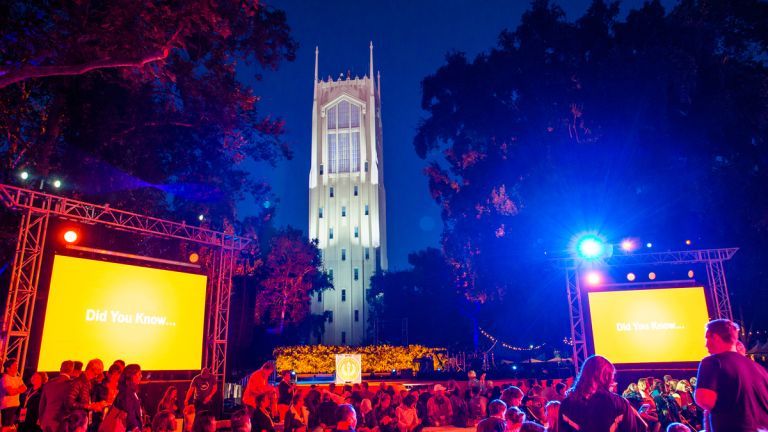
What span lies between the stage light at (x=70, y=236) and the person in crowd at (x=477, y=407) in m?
8.99

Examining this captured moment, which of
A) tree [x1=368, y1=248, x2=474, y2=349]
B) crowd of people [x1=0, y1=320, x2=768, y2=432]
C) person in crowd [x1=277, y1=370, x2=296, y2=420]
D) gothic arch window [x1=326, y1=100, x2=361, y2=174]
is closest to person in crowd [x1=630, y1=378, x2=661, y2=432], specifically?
crowd of people [x1=0, y1=320, x2=768, y2=432]

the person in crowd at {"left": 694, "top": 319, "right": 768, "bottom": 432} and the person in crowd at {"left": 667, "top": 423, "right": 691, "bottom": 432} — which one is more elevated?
the person in crowd at {"left": 694, "top": 319, "right": 768, "bottom": 432}

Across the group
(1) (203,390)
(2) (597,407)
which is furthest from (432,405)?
(2) (597,407)

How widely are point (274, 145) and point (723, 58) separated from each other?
50.4ft

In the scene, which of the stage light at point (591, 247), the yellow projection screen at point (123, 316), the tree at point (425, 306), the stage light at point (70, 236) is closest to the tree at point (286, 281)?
the tree at point (425, 306)

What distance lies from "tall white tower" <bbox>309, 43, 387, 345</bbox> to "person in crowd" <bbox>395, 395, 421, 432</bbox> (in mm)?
59144

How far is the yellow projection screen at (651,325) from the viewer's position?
14180mm

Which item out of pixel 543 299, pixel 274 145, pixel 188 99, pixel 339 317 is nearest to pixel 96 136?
pixel 188 99

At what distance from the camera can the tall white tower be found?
69.4 metres

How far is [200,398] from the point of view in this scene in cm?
947

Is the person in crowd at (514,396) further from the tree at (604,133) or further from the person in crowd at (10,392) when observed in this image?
the tree at (604,133)

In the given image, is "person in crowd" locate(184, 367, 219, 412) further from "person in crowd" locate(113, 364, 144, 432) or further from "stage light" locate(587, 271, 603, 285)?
"stage light" locate(587, 271, 603, 285)

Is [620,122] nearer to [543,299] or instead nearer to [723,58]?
[723,58]

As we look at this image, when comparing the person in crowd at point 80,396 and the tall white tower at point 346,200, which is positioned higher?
the tall white tower at point 346,200
